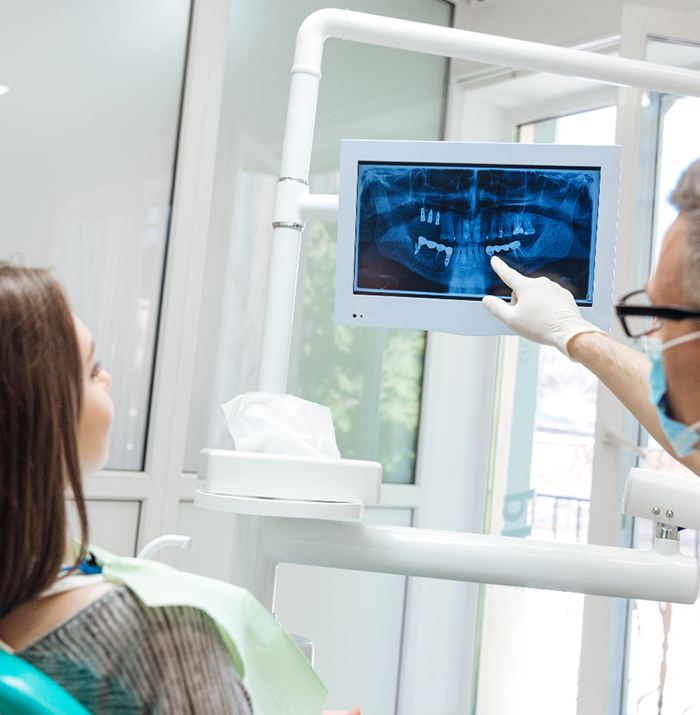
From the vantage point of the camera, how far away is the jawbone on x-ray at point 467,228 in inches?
57.4

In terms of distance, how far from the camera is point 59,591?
891 mm

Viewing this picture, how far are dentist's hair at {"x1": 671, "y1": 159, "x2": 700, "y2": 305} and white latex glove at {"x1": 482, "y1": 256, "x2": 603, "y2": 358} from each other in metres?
0.72

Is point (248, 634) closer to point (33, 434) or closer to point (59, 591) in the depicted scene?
point (59, 591)

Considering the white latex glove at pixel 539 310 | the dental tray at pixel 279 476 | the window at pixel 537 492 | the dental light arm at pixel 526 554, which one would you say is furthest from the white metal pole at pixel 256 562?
the window at pixel 537 492

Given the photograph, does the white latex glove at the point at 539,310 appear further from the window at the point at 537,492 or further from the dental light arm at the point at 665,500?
the window at the point at 537,492

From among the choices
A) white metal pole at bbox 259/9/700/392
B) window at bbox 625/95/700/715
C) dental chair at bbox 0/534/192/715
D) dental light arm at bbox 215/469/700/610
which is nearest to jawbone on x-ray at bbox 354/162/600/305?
white metal pole at bbox 259/9/700/392

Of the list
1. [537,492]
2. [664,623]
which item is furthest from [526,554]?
[537,492]

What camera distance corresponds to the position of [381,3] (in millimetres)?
2910

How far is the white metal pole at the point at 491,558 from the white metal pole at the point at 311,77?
0.88ft

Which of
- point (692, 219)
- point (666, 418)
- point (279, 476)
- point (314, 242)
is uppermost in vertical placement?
point (314, 242)

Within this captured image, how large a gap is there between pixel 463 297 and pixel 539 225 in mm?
161

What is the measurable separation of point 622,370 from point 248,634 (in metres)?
0.67

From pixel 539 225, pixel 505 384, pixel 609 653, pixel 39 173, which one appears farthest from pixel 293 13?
pixel 609 653

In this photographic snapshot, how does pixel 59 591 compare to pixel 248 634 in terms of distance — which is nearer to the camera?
pixel 59 591
